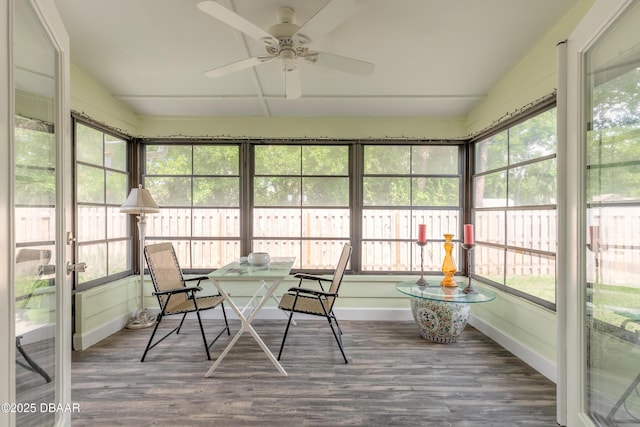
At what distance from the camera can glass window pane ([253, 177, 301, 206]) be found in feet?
11.7

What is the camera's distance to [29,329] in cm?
111

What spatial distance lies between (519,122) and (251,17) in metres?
2.46

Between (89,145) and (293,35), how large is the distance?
250cm

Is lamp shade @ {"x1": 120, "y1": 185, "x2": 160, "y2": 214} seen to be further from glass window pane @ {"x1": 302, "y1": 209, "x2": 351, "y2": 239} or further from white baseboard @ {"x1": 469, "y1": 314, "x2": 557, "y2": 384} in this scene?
white baseboard @ {"x1": 469, "y1": 314, "x2": 557, "y2": 384}

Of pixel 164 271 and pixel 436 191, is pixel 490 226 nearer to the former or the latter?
pixel 436 191

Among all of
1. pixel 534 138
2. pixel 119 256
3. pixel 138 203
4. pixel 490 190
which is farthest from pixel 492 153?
pixel 119 256

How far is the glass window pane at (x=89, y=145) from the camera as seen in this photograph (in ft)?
9.02

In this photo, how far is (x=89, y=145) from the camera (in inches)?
113

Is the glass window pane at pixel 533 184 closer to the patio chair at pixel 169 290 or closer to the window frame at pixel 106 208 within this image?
the patio chair at pixel 169 290

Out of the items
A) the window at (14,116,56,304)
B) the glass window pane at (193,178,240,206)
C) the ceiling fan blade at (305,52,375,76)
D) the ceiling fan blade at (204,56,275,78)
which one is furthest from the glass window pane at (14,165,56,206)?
the glass window pane at (193,178,240,206)

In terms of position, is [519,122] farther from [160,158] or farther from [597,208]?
[160,158]

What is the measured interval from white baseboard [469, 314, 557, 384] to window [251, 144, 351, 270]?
175 cm

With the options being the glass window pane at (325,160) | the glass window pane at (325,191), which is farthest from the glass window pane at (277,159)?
the glass window pane at (325,191)

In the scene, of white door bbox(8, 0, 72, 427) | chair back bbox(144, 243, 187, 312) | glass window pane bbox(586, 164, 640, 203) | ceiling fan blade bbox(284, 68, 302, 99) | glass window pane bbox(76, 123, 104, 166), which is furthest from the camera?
glass window pane bbox(76, 123, 104, 166)
